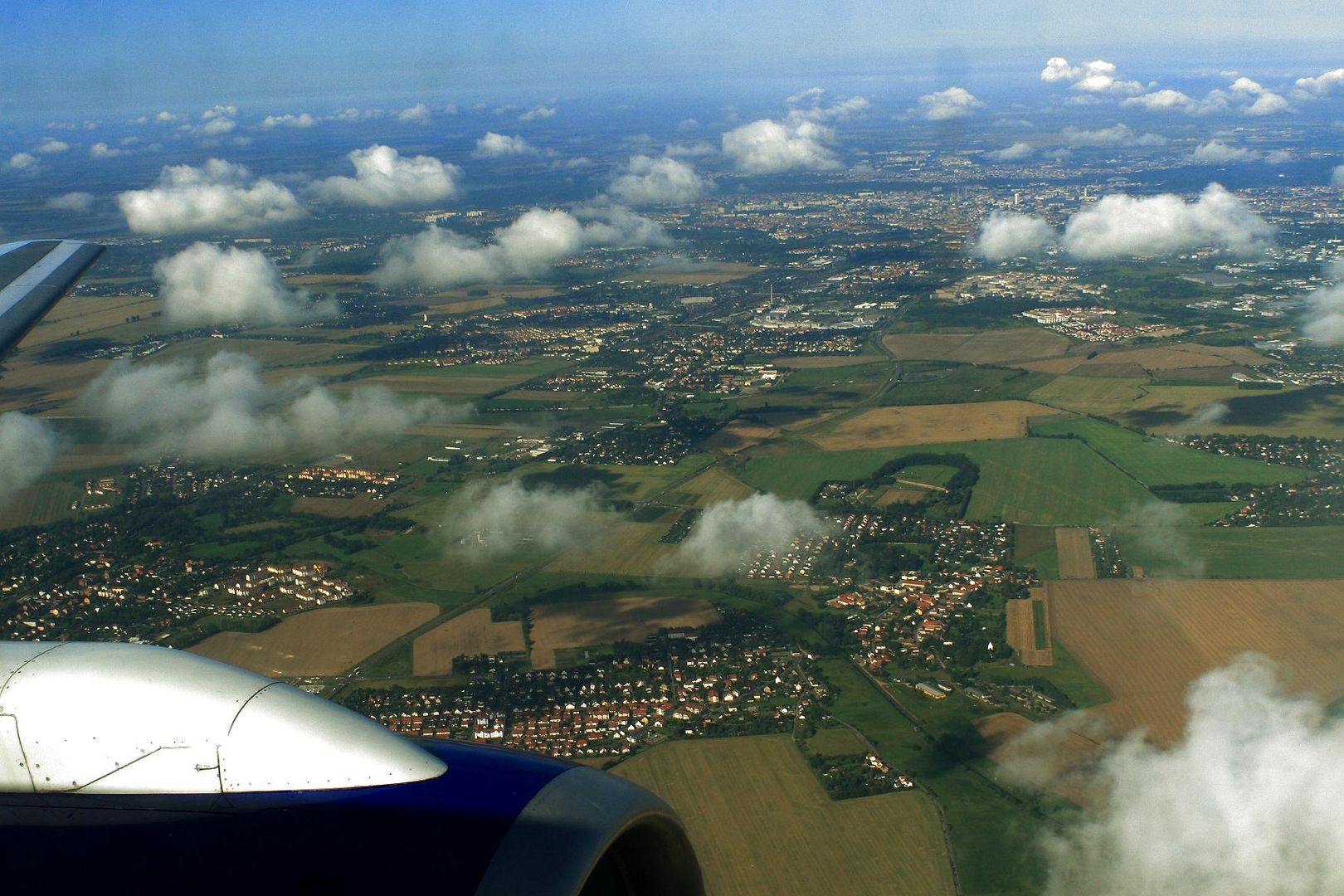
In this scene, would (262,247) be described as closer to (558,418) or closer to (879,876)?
(558,418)

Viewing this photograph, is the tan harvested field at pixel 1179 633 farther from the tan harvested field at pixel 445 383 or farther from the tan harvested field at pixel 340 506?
the tan harvested field at pixel 445 383

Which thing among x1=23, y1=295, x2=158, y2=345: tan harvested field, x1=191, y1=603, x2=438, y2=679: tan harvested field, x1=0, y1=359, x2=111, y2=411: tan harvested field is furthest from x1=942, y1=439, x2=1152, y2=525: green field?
x1=23, y1=295, x2=158, y2=345: tan harvested field

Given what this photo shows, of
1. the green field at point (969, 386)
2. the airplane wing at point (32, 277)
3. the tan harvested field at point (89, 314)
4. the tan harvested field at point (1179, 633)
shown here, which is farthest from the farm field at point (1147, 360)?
the tan harvested field at point (89, 314)

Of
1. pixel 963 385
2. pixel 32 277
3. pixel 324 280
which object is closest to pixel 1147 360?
pixel 963 385

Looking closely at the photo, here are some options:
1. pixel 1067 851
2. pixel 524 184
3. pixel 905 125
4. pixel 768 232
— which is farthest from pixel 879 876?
pixel 905 125

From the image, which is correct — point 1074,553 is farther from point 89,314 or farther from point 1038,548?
point 89,314

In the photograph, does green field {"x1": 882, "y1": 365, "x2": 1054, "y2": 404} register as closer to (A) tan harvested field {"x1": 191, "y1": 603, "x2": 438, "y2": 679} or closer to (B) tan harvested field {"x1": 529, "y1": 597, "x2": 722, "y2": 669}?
(B) tan harvested field {"x1": 529, "y1": 597, "x2": 722, "y2": 669}
